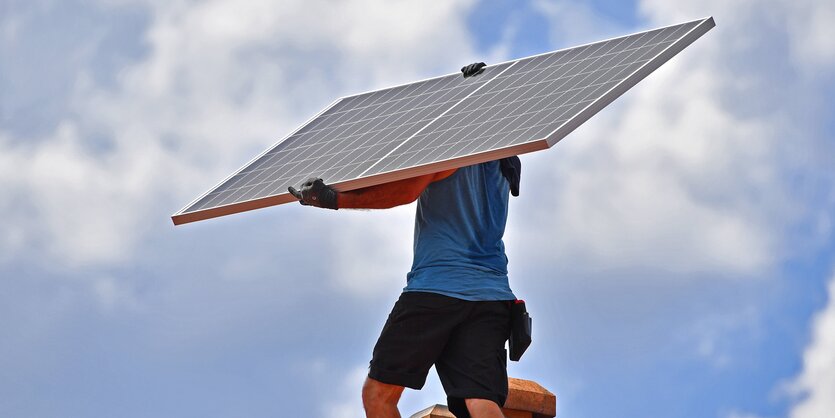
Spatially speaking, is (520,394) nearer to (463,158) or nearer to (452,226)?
(452,226)

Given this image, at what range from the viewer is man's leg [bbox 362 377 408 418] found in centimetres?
673

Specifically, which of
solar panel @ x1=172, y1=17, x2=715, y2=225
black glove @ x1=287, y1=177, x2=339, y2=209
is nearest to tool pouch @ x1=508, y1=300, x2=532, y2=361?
solar panel @ x1=172, y1=17, x2=715, y2=225

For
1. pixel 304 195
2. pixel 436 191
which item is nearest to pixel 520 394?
pixel 436 191

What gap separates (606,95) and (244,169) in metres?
2.40

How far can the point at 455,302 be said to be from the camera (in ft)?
22.1

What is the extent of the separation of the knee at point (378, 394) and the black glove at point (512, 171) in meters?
1.30

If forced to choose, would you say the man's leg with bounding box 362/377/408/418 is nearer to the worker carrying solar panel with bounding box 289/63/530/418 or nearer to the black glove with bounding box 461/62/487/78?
the worker carrying solar panel with bounding box 289/63/530/418

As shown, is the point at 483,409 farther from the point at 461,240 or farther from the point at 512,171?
the point at 512,171

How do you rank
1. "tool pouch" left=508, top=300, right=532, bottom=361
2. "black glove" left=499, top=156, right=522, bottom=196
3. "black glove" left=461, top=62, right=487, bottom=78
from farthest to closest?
1. "black glove" left=461, top=62, right=487, bottom=78
2. "black glove" left=499, top=156, right=522, bottom=196
3. "tool pouch" left=508, top=300, right=532, bottom=361

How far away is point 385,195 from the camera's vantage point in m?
6.61

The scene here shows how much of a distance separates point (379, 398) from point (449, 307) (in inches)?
23.8

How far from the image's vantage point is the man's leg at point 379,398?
265 inches

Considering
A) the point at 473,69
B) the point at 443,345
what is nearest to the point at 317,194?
the point at 443,345

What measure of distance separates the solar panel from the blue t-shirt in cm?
→ 32
